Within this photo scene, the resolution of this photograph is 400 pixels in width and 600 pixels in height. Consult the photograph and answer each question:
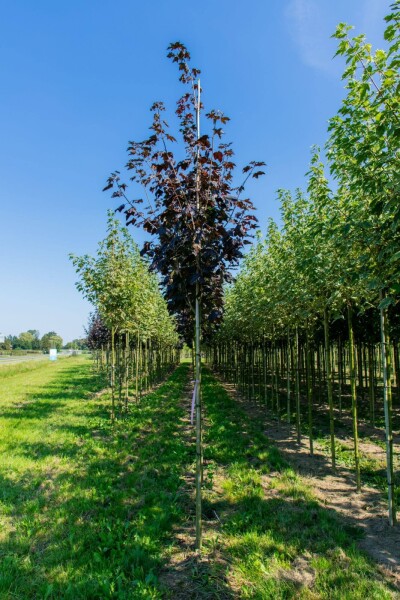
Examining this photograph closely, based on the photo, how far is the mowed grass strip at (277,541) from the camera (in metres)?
3.67

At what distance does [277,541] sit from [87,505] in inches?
106

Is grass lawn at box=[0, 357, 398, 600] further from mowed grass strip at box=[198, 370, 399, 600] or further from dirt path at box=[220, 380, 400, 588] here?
dirt path at box=[220, 380, 400, 588]

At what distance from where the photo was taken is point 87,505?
5.42 m

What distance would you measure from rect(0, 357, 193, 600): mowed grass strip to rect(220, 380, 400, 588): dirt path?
2.33m

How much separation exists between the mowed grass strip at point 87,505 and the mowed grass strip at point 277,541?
2.21ft

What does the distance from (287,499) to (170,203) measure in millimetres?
4708

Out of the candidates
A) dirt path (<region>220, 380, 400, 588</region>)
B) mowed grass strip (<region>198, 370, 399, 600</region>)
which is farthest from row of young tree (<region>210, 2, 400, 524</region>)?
mowed grass strip (<region>198, 370, 399, 600</region>)

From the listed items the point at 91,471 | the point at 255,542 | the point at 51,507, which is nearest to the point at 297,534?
the point at 255,542

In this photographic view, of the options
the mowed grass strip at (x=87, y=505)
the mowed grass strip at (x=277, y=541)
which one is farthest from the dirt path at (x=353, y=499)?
the mowed grass strip at (x=87, y=505)

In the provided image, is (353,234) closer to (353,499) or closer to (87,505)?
(353,499)

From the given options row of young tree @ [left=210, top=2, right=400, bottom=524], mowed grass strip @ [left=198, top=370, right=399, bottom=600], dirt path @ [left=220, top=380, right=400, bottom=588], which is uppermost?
row of young tree @ [left=210, top=2, right=400, bottom=524]

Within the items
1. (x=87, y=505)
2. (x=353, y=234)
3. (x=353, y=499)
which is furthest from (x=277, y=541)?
(x=353, y=234)

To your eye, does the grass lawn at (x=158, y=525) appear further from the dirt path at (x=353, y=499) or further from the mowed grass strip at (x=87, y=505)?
the dirt path at (x=353, y=499)

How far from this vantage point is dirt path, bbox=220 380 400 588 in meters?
4.40
